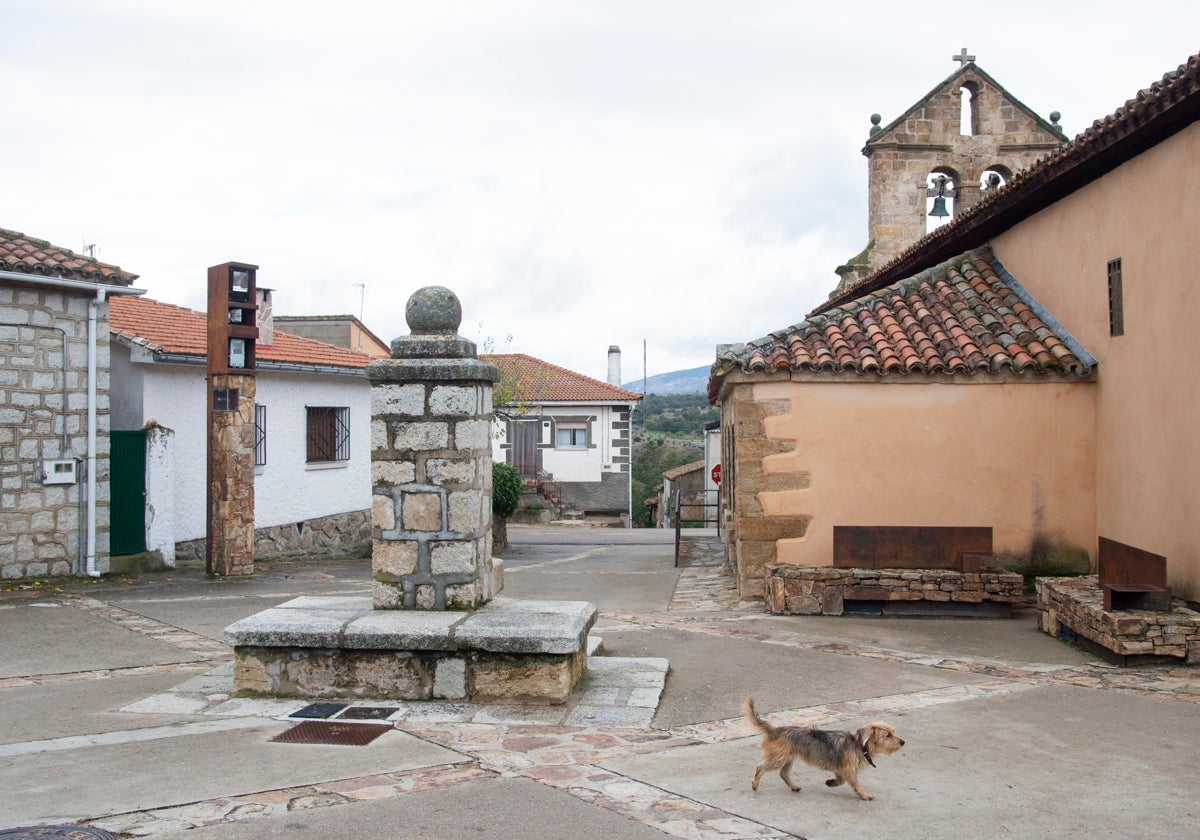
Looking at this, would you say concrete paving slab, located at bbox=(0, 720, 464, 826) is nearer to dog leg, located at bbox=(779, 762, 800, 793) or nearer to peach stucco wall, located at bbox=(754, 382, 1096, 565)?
dog leg, located at bbox=(779, 762, 800, 793)

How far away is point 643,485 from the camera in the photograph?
143ft

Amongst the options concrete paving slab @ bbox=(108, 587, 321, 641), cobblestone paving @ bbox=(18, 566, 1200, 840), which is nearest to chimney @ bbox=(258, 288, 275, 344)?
concrete paving slab @ bbox=(108, 587, 321, 641)

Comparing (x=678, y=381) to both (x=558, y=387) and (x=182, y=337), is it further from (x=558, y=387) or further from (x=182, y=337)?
(x=182, y=337)

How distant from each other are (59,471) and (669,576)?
774 centimetres

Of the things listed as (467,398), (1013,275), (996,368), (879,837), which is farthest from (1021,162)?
(879,837)

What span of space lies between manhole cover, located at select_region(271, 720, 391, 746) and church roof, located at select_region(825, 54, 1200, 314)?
7040 millimetres

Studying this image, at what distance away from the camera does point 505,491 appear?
61.3 feet

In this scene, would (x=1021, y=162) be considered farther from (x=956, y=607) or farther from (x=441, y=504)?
(x=441, y=504)

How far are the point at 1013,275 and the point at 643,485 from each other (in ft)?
103

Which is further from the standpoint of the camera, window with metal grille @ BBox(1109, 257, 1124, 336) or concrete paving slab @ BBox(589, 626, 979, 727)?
window with metal grille @ BBox(1109, 257, 1124, 336)

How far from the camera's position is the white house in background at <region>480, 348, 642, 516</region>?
1300 inches

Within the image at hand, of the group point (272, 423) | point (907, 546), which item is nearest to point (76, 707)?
point (907, 546)

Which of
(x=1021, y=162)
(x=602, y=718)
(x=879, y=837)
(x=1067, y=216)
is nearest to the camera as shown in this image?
(x=879, y=837)

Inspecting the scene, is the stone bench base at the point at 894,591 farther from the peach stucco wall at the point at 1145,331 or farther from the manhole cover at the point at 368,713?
the manhole cover at the point at 368,713
